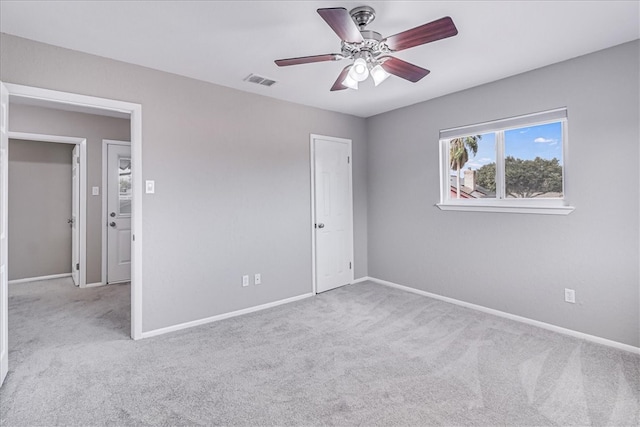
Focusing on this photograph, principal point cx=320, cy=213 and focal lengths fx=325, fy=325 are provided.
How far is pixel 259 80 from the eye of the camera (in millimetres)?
3238

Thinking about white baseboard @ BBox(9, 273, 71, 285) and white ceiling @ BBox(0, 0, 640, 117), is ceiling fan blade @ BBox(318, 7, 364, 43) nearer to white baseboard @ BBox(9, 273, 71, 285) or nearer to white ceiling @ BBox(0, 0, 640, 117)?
white ceiling @ BBox(0, 0, 640, 117)

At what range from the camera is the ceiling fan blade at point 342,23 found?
1.59 metres

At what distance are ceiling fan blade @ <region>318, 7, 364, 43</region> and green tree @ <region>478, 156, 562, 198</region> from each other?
2.26 meters

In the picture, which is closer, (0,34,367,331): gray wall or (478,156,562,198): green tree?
(0,34,367,331): gray wall

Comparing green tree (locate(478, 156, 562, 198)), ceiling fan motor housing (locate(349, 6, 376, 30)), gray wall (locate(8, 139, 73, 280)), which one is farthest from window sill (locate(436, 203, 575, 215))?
gray wall (locate(8, 139, 73, 280))

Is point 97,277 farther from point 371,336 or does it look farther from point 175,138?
point 371,336

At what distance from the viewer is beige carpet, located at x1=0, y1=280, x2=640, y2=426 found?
1875mm

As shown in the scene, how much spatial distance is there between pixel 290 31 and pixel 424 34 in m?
1.01

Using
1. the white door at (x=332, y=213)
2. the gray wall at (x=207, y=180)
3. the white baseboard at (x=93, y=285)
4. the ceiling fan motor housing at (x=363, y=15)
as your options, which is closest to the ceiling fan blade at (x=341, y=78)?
the ceiling fan motor housing at (x=363, y=15)

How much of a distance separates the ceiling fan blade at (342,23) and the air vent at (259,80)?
57.5 inches

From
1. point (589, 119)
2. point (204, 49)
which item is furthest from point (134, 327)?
point (589, 119)

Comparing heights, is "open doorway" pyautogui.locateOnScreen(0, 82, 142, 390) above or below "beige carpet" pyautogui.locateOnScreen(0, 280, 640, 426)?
above

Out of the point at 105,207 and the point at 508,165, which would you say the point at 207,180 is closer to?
the point at 105,207

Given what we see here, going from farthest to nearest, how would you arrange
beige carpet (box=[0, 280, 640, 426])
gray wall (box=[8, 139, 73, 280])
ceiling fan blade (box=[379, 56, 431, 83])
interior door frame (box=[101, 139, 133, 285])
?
gray wall (box=[8, 139, 73, 280]), interior door frame (box=[101, 139, 133, 285]), ceiling fan blade (box=[379, 56, 431, 83]), beige carpet (box=[0, 280, 640, 426])
